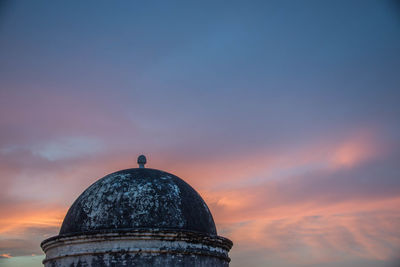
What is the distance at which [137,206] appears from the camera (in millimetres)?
11391

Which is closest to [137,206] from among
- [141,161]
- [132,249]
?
[132,249]

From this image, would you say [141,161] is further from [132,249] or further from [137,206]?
[132,249]

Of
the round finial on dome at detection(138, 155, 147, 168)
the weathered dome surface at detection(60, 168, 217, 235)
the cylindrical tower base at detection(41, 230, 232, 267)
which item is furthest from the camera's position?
the round finial on dome at detection(138, 155, 147, 168)

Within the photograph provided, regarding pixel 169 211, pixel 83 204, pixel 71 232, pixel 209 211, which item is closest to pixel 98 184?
pixel 83 204

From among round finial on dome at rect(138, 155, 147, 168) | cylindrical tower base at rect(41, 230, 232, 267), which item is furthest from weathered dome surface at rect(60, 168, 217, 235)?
round finial on dome at rect(138, 155, 147, 168)

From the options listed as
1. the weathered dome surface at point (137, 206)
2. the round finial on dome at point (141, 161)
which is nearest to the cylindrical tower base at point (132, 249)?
the weathered dome surface at point (137, 206)

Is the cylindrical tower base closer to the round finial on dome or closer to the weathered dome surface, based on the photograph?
the weathered dome surface

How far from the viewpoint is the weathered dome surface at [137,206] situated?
36.8 feet

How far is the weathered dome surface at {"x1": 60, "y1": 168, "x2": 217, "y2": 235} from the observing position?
11.2 m

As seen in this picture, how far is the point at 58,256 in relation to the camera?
1129 centimetres

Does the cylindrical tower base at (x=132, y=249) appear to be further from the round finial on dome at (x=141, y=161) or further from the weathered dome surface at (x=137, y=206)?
the round finial on dome at (x=141, y=161)

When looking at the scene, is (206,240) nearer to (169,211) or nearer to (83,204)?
(169,211)

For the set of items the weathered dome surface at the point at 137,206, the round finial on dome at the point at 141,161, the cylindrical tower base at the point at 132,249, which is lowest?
the cylindrical tower base at the point at 132,249

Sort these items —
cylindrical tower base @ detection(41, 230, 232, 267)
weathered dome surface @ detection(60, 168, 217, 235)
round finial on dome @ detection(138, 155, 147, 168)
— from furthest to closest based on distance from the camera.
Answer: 1. round finial on dome @ detection(138, 155, 147, 168)
2. weathered dome surface @ detection(60, 168, 217, 235)
3. cylindrical tower base @ detection(41, 230, 232, 267)
